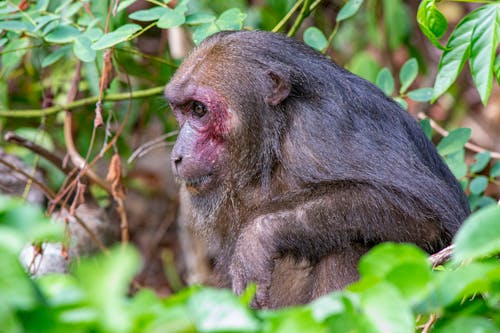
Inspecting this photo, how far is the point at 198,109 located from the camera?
4676mm

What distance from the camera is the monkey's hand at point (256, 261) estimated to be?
4059 millimetres

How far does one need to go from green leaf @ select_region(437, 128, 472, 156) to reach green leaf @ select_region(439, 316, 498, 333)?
140 inches

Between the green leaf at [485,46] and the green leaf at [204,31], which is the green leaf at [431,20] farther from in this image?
the green leaf at [204,31]

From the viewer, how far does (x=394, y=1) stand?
298 inches

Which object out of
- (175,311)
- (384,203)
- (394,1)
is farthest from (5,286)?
(394,1)

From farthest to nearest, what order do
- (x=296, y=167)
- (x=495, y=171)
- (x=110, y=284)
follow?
(x=495, y=171) < (x=296, y=167) < (x=110, y=284)

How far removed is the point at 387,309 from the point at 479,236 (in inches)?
10.2

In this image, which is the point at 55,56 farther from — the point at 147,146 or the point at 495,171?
the point at 495,171


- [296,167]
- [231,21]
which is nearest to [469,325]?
[296,167]

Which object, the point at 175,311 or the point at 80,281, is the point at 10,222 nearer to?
the point at 80,281

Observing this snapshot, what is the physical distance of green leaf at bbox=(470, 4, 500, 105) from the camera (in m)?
3.69

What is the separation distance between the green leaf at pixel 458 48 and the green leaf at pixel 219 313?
2.51m

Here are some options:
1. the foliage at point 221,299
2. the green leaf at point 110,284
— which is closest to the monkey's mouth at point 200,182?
the foliage at point 221,299

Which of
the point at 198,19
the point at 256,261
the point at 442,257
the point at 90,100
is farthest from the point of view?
the point at 90,100
